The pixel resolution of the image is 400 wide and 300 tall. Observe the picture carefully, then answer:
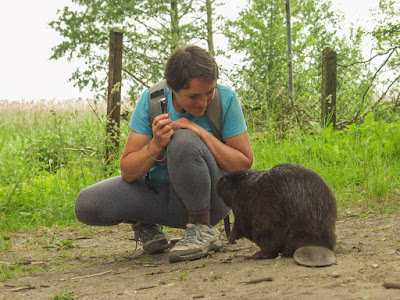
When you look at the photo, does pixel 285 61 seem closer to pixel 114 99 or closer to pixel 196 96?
pixel 114 99

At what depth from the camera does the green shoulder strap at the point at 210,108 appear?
11.1 feet

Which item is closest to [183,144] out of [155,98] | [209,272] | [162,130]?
[162,130]

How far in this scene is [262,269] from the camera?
2660 millimetres

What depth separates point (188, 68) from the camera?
10.1 feet

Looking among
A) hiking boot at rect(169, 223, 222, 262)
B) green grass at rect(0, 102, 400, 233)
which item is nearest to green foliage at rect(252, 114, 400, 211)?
green grass at rect(0, 102, 400, 233)

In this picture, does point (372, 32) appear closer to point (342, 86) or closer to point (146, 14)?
point (342, 86)

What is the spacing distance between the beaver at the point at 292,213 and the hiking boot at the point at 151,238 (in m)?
0.99

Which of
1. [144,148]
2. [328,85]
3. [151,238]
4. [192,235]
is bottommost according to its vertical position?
[151,238]

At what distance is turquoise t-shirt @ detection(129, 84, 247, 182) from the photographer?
3404mm

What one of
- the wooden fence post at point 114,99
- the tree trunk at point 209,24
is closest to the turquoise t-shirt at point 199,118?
the wooden fence post at point 114,99

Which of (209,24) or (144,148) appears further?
(209,24)

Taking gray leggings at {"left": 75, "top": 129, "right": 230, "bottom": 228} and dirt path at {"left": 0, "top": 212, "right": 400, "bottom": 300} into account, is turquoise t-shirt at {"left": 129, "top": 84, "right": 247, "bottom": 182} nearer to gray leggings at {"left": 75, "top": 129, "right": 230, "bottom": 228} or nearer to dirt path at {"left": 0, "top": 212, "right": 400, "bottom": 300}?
gray leggings at {"left": 75, "top": 129, "right": 230, "bottom": 228}

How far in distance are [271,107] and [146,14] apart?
9.05 metres

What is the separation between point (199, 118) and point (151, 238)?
1.02m
